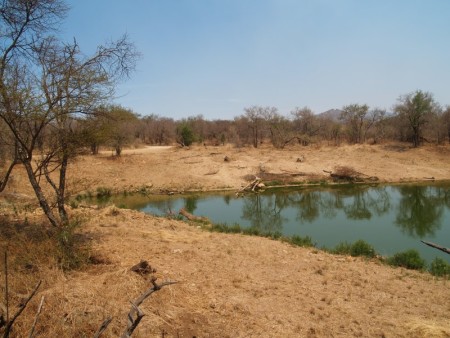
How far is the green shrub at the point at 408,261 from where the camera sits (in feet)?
31.4

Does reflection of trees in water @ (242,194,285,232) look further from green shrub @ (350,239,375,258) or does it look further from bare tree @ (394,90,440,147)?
bare tree @ (394,90,440,147)

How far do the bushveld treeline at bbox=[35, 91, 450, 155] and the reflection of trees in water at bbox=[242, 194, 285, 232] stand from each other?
13.3 metres

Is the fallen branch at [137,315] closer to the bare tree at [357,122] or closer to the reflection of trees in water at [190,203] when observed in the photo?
the reflection of trees in water at [190,203]

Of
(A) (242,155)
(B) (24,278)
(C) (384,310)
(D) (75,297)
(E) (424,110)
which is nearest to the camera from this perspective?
(D) (75,297)

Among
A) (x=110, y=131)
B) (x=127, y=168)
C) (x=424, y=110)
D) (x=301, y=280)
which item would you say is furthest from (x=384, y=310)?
(x=424, y=110)

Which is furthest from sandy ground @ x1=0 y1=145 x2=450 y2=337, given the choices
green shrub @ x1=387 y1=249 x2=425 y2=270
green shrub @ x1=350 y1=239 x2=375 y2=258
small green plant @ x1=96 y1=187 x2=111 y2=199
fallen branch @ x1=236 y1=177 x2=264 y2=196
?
fallen branch @ x1=236 y1=177 x2=264 y2=196

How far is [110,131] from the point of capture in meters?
8.35

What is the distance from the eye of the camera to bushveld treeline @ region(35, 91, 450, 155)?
3672 centimetres

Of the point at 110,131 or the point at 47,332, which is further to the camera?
the point at 110,131

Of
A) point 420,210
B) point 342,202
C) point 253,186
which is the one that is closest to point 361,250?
point 420,210

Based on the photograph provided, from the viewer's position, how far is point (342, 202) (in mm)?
21906

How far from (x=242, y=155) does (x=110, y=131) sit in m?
24.8

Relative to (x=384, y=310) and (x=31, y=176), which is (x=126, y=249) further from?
(x=384, y=310)

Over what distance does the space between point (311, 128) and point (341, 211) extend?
31.7m
